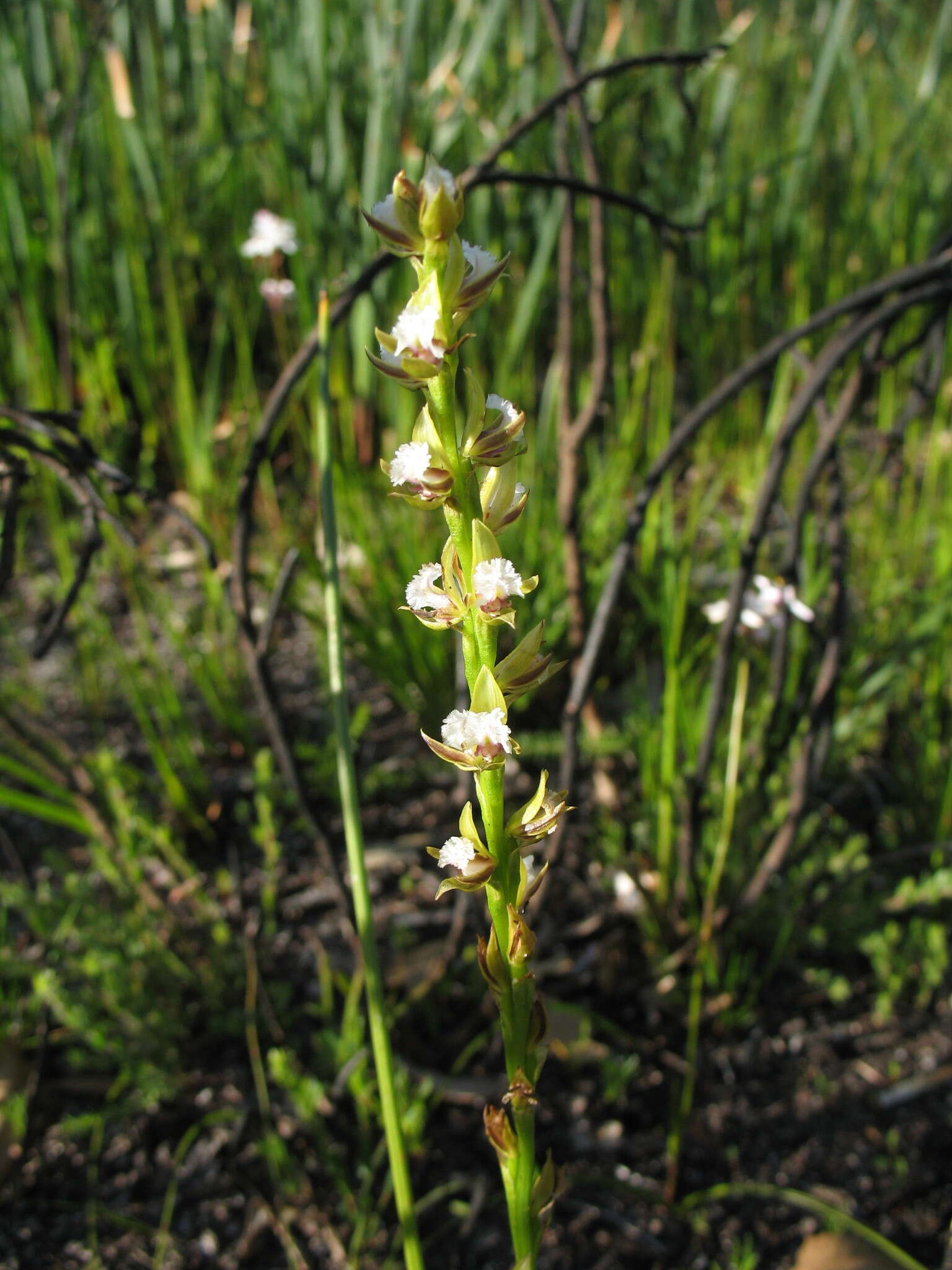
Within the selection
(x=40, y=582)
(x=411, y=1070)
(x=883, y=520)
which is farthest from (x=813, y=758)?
(x=40, y=582)

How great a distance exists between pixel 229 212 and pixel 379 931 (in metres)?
1.78

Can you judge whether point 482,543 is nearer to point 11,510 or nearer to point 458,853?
point 458,853

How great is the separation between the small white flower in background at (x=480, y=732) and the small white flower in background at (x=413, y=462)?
0.33ft

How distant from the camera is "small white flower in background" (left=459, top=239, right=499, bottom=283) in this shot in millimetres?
415

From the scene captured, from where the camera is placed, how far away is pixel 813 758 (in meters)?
1.10

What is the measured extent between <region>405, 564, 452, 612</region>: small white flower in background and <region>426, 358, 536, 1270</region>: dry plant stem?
0.02m

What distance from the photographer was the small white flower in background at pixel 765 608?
1077 millimetres

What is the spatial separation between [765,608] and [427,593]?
80cm

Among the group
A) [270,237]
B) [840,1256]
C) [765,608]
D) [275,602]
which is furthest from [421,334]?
[270,237]

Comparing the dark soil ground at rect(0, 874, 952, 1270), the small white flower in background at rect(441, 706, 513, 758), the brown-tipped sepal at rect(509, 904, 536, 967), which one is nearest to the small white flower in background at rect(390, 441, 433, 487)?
the small white flower in background at rect(441, 706, 513, 758)

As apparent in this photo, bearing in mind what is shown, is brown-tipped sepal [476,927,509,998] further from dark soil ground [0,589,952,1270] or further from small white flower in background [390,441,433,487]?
dark soil ground [0,589,952,1270]

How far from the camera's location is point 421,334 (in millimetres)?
370

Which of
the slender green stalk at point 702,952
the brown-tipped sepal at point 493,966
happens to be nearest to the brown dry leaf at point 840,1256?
the slender green stalk at point 702,952

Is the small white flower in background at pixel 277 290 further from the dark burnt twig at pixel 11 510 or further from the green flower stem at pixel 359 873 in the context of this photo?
the green flower stem at pixel 359 873
